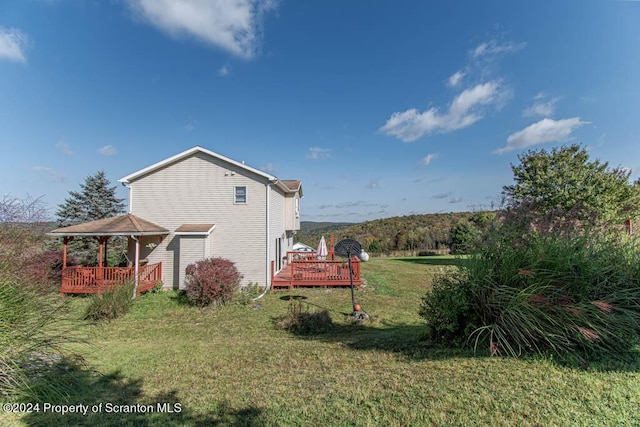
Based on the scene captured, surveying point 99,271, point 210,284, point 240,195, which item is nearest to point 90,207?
point 99,271

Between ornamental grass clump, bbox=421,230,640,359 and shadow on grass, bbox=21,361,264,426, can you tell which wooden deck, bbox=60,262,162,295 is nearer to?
shadow on grass, bbox=21,361,264,426

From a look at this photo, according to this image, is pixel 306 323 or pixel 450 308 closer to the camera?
pixel 450 308

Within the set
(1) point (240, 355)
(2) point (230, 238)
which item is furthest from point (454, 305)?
(2) point (230, 238)

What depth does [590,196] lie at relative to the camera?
1477 centimetres

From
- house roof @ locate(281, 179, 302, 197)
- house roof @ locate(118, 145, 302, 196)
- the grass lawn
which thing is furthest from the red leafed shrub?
house roof @ locate(281, 179, 302, 197)

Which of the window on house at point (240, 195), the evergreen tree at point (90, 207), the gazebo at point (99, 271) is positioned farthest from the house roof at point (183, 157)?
the evergreen tree at point (90, 207)

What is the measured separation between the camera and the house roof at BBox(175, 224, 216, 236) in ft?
39.3

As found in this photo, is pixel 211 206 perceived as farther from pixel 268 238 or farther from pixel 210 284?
pixel 210 284

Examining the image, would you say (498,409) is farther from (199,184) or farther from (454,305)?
(199,184)

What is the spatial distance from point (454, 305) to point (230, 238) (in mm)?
10638

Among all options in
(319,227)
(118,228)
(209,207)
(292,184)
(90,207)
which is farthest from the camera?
(319,227)

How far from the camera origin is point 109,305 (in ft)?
27.8

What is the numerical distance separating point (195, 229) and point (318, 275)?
5.97 m

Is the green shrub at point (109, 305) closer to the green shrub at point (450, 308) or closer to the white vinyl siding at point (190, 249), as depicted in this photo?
the white vinyl siding at point (190, 249)
